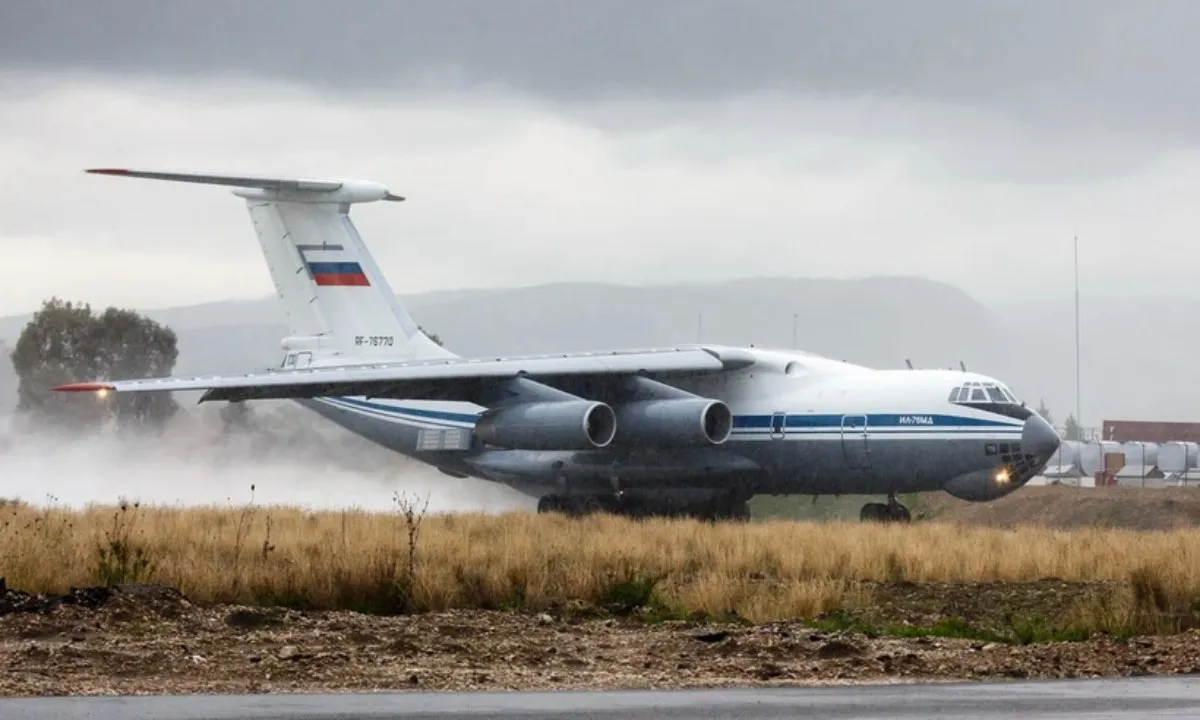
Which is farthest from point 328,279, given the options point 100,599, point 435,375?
point 100,599

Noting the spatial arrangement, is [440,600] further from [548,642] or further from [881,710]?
[881,710]

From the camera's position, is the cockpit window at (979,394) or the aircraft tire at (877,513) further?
the aircraft tire at (877,513)

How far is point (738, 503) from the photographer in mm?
32938

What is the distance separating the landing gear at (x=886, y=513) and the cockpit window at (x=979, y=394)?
7.50ft

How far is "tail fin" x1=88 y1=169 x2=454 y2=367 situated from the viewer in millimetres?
35250

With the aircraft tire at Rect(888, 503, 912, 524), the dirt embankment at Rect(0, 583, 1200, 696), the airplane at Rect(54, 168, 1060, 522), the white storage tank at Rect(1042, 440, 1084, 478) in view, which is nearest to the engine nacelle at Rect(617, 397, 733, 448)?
the airplane at Rect(54, 168, 1060, 522)

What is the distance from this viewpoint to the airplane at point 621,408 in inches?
1173

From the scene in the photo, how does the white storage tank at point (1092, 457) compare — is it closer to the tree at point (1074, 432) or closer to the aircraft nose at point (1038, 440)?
the tree at point (1074, 432)

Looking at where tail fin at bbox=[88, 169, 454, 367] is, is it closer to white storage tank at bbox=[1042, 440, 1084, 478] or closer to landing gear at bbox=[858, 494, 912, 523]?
landing gear at bbox=[858, 494, 912, 523]

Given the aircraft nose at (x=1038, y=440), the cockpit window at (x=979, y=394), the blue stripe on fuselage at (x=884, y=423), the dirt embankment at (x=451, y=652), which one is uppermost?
the cockpit window at (x=979, y=394)

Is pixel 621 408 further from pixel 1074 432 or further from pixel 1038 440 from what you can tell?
pixel 1074 432

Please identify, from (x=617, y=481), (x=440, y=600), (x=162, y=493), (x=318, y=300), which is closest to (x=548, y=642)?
(x=440, y=600)

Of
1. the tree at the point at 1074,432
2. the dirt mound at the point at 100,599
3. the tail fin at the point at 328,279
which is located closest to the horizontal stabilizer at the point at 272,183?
the tail fin at the point at 328,279

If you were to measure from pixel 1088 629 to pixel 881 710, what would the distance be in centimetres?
523
